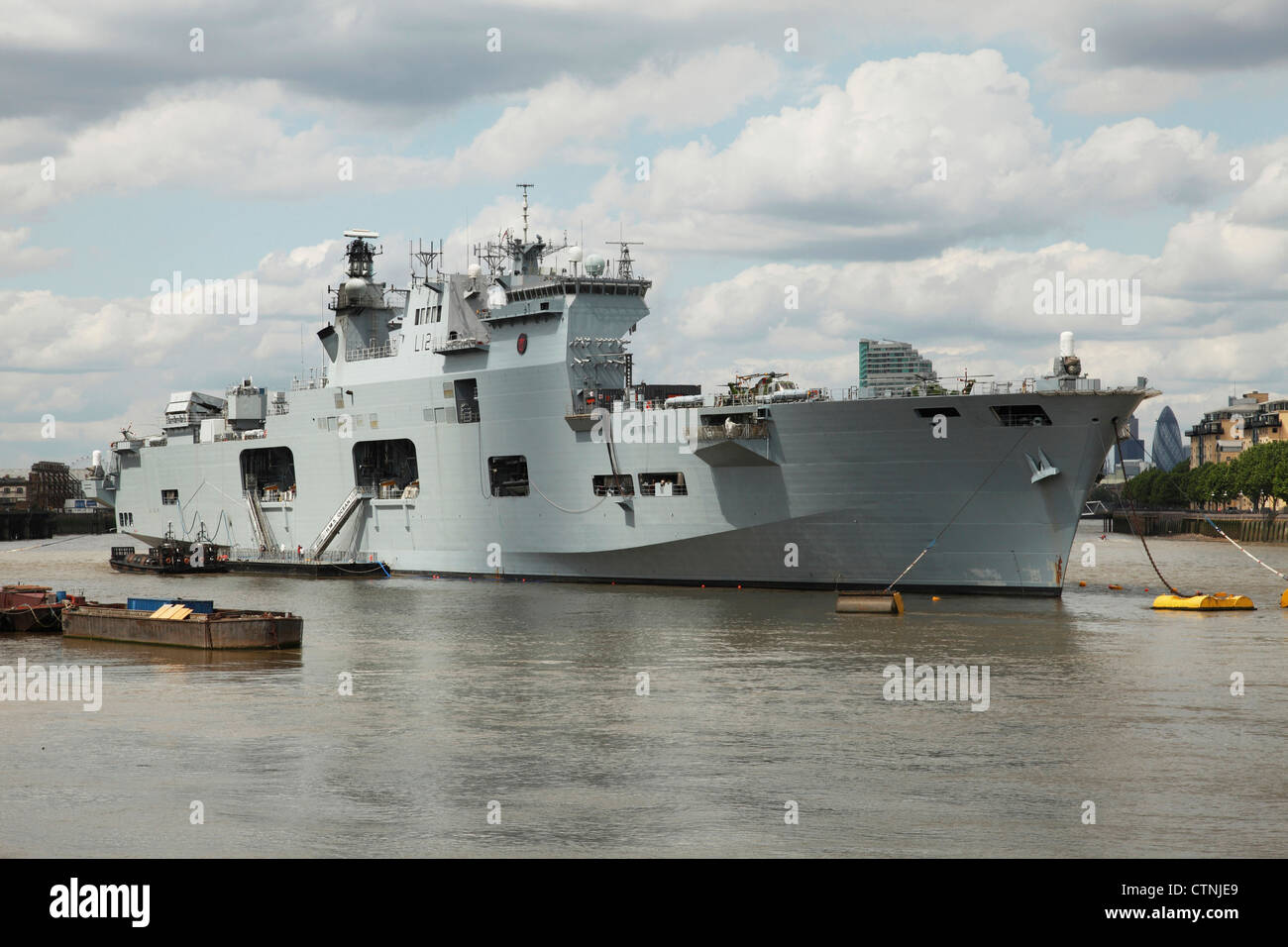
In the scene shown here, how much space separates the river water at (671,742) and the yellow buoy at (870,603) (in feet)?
2.34

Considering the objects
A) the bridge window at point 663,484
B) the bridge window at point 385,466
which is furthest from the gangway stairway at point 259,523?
the bridge window at point 663,484

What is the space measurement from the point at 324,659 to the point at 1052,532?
18909 millimetres

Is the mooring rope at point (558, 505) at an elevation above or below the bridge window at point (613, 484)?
below

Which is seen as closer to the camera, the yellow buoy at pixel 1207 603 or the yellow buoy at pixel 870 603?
the yellow buoy at pixel 870 603

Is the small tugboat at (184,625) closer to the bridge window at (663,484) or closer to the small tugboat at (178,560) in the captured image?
the bridge window at (663,484)

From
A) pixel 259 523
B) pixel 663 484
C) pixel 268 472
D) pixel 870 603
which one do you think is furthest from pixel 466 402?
pixel 870 603

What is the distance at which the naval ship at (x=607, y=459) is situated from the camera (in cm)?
3331

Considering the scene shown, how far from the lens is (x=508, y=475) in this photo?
143 feet

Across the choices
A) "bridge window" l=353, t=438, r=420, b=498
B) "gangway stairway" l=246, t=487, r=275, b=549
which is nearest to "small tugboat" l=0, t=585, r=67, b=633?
"bridge window" l=353, t=438, r=420, b=498

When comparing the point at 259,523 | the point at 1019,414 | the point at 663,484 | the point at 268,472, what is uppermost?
the point at 1019,414

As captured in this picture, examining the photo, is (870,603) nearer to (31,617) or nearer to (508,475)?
(508,475)

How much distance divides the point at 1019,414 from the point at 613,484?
12650 mm

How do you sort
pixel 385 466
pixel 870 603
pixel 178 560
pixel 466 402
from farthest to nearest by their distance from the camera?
pixel 178 560
pixel 385 466
pixel 466 402
pixel 870 603

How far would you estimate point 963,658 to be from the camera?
25.3 meters
